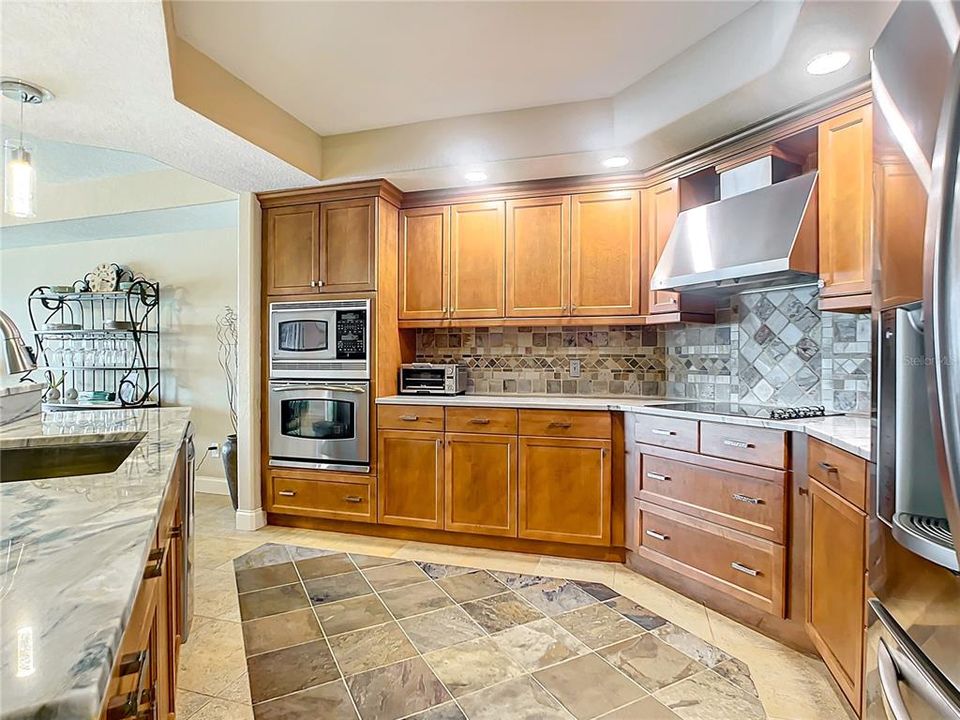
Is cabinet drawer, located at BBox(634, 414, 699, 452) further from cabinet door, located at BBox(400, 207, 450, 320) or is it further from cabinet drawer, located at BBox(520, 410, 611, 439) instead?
cabinet door, located at BBox(400, 207, 450, 320)

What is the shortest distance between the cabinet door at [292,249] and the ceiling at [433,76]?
11.2 inches

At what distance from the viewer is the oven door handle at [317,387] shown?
11.5ft

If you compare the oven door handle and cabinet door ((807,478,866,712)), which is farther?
the oven door handle

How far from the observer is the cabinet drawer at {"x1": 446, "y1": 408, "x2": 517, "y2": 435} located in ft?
10.5

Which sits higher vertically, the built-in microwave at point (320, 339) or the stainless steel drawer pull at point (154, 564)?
the built-in microwave at point (320, 339)

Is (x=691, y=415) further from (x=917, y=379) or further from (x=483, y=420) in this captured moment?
(x=917, y=379)

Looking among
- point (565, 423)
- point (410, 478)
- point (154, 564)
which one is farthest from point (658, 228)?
point (154, 564)

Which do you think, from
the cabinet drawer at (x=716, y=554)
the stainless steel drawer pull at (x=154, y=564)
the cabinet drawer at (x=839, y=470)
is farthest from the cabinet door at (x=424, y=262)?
the stainless steel drawer pull at (x=154, y=564)

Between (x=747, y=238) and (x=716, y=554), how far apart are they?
58.8 inches

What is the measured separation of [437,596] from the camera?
2631 millimetres

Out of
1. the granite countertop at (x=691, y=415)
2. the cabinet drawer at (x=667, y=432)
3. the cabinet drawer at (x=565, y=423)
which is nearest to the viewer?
the granite countertop at (x=691, y=415)

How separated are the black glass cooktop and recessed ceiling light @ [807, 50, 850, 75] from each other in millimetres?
1403

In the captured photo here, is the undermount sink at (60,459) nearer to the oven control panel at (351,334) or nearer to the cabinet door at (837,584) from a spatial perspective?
the oven control panel at (351,334)

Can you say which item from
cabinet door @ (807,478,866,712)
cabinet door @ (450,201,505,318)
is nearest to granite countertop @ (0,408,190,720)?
cabinet door @ (807,478,866,712)
